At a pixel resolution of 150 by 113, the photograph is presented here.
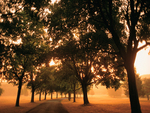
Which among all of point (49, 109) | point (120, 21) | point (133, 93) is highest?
point (120, 21)

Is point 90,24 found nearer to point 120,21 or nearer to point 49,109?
point 120,21

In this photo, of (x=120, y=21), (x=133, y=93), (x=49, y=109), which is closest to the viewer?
(x=133, y=93)

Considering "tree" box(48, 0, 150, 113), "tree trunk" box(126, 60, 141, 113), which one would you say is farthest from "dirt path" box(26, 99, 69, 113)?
"tree" box(48, 0, 150, 113)

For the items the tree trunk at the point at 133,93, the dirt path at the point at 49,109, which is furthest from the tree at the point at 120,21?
the dirt path at the point at 49,109

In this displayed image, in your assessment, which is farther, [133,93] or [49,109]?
[49,109]

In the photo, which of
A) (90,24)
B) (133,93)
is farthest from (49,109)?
(90,24)

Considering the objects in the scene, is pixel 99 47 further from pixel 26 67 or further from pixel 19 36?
pixel 26 67

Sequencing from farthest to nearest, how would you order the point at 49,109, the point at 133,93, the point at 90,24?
the point at 49,109 → the point at 90,24 → the point at 133,93

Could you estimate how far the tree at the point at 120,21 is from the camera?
10180mm

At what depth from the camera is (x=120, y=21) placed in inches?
554

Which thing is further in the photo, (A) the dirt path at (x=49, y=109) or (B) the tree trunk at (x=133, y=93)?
(A) the dirt path at (x=49, y=109)

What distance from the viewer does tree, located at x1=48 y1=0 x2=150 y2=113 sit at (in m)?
10.2

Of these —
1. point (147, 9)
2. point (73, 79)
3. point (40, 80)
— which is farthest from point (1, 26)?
point (40, 80)

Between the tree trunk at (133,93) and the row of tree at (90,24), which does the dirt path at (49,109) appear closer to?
the row of tree at (90,24)
